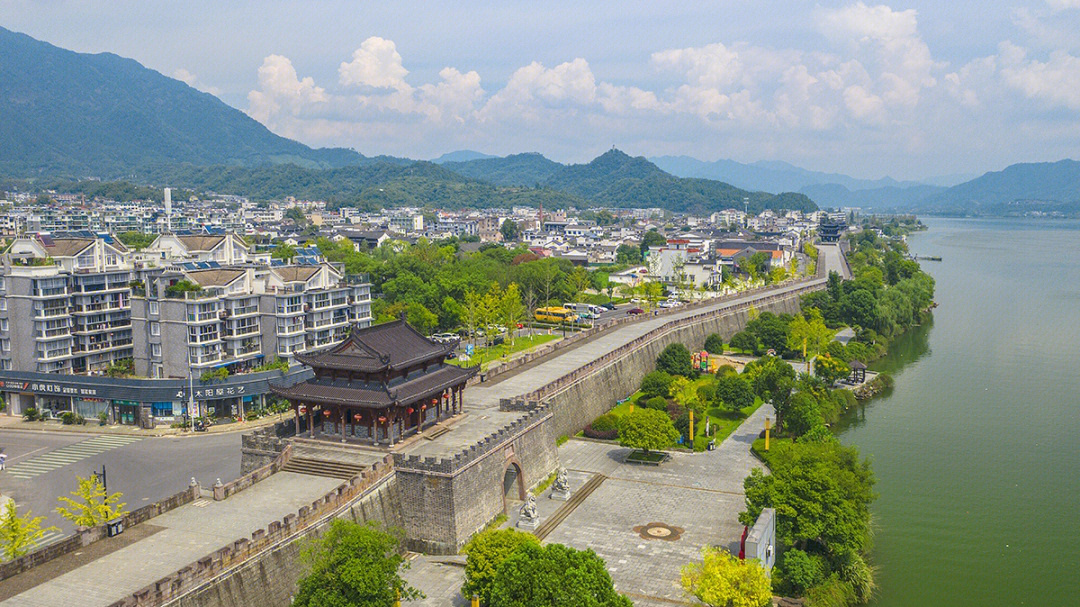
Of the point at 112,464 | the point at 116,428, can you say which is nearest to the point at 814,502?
the point at 112,464

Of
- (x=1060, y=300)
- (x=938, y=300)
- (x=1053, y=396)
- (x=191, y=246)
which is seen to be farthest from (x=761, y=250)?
(x=191, y=246)

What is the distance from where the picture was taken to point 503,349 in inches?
2344

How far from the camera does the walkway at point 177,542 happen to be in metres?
19.2

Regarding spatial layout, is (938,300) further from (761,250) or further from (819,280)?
(761,250)

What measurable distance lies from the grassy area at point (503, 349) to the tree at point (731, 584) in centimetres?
3005

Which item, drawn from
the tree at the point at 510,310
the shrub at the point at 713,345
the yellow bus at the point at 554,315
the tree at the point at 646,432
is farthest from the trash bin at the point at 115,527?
the yellow bus at the point at 554,315

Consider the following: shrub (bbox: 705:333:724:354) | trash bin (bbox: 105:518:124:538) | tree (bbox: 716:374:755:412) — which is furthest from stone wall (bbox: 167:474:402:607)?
shrub (bbox: 705:333:724:354)

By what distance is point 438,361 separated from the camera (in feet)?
110

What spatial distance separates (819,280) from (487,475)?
7605 centimetres

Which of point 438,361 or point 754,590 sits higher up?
point 438,361

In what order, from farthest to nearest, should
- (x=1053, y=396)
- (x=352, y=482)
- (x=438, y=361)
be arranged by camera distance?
(x=1053, y=396) < (x=438, y=361) < (x=352, y=482)

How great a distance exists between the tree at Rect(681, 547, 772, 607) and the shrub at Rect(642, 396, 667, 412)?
22.3 meters

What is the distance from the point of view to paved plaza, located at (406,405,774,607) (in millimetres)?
24875

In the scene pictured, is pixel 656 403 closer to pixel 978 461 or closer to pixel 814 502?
pixel 978 461
